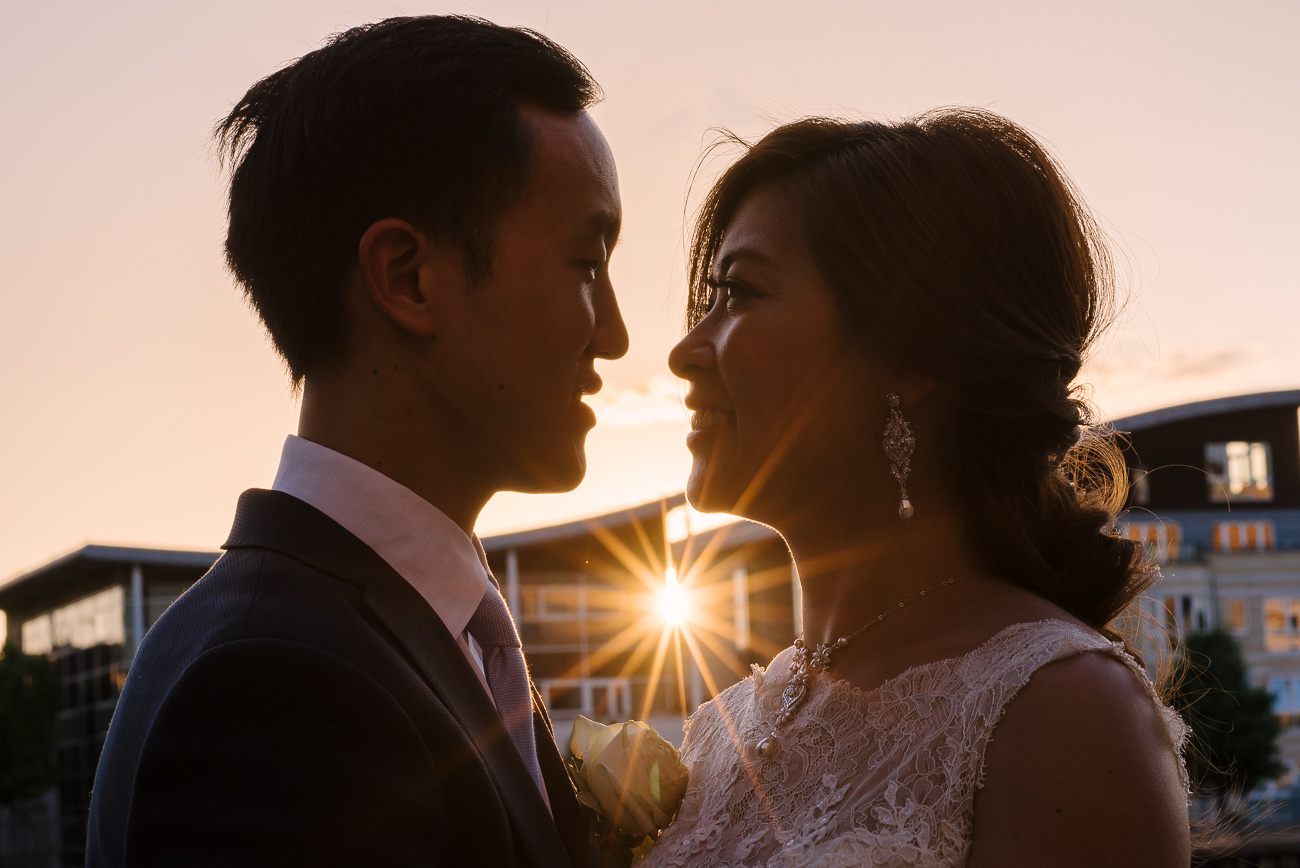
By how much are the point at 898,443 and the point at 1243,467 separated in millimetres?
46364

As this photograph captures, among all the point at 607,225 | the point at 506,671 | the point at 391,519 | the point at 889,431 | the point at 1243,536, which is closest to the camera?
the point at 391,519

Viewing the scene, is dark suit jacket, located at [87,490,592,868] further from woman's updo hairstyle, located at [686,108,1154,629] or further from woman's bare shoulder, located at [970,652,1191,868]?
woman's updo hairstyle, located at [686,108,1154,629]

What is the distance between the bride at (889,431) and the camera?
296cm

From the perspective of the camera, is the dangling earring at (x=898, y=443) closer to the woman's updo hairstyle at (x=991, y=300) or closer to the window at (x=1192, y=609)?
the woman's updo hairstyle at (x=991, y=300)

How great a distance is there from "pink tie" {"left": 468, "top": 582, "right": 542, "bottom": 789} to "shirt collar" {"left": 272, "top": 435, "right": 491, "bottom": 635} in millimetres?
147

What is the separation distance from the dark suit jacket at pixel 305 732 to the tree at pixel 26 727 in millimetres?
44282

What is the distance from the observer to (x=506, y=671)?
Result: 252 centimetres

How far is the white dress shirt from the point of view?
2326mm

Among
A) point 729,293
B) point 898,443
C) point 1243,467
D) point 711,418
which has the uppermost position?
point 1243,467

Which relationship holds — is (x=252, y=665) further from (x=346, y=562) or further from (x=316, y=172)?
(x=316, y=172)

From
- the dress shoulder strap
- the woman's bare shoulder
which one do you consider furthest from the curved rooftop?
the woman's bare shoulder

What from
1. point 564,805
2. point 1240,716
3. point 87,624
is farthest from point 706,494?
point 87,624

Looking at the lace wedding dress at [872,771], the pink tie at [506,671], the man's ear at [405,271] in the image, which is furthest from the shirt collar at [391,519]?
the lace wedding dress at [872,771]

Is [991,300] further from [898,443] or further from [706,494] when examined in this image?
[706,494]
